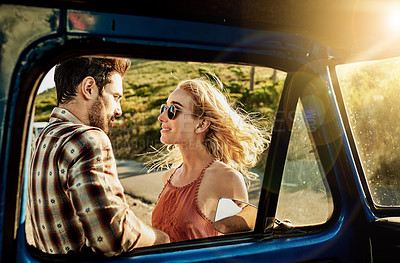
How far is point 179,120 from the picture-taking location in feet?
7.70

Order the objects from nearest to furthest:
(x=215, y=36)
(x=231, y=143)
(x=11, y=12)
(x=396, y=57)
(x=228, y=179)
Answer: (x=11, y=12) < (x=215, y=36) < (x=396, y=57) < (x=228, y=179) < (x=231, y=143)

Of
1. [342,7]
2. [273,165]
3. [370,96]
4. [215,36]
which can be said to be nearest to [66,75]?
[215,36]


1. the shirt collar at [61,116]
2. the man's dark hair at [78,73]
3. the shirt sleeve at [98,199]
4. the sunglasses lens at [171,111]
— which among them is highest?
the man's dark hair at [78,73]

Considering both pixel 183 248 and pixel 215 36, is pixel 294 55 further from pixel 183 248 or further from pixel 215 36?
pixel 183 248

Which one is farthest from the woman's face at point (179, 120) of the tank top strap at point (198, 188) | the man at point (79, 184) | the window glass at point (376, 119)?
the window glass at point (376, 119)

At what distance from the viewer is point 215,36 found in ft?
3.62

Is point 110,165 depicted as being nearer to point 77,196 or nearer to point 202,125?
point 77,196

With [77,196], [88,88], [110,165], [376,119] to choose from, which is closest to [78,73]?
[88,88]

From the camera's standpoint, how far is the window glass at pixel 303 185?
136 centimetres

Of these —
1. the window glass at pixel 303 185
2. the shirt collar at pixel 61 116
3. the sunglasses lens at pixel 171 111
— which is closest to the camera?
the window glass at pixel 303 185

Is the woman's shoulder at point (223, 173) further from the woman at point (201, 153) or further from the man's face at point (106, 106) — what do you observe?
the man's face at point (106, 106)

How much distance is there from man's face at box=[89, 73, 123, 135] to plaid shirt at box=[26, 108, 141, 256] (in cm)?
21

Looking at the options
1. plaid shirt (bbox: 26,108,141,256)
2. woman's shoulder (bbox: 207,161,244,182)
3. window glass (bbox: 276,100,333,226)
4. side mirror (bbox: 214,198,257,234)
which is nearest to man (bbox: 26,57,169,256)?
plaid shirt (bbox: 26,108,141,256)

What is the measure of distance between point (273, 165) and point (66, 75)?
981 mm
